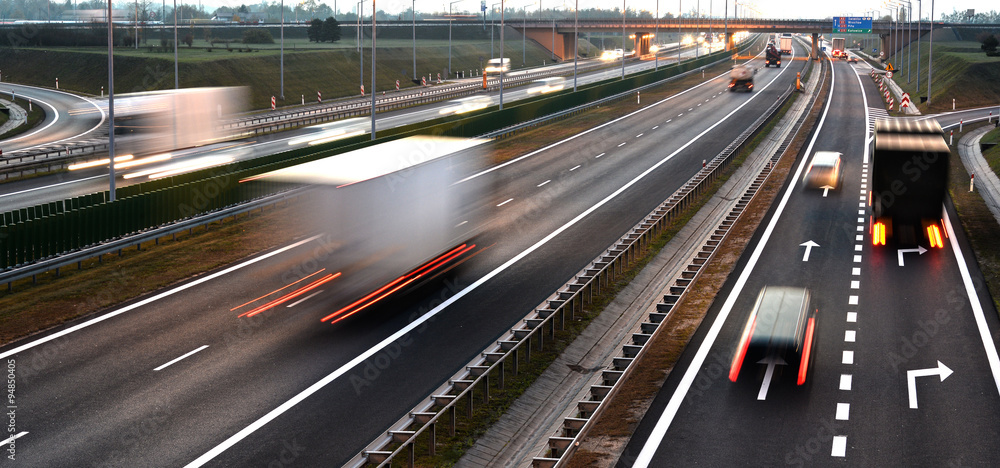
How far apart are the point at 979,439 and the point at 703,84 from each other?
3767 inches

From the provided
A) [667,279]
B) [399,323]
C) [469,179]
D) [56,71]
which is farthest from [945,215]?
[56,71]

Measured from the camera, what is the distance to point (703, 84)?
10938cm

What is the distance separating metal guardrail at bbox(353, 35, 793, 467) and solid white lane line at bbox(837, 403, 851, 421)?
15.2 ft

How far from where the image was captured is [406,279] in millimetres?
29156

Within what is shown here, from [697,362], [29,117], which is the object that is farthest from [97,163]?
[697,362]

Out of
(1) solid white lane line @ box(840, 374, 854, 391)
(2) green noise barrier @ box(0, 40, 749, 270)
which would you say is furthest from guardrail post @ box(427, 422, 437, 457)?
(2) green noise barrier @ box(0, 40, 749, 270)

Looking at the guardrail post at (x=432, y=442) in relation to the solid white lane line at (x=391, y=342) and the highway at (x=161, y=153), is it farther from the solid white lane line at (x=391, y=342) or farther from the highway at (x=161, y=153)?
the highway at (x=161, y=153)

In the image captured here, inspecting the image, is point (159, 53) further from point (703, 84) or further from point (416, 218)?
point (416, 218)

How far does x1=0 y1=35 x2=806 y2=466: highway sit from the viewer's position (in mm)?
17594

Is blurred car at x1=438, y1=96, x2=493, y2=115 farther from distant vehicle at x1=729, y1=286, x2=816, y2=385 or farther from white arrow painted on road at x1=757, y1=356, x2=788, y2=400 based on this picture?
white arrow painted on road at x1=757, y1=356, x2=788, y2=400

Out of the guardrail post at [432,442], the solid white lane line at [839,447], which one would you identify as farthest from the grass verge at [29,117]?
the solid white lane line at [839,447]

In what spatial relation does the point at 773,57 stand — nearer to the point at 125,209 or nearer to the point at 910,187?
the point at 910,187

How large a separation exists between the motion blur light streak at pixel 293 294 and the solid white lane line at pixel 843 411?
15417mm
